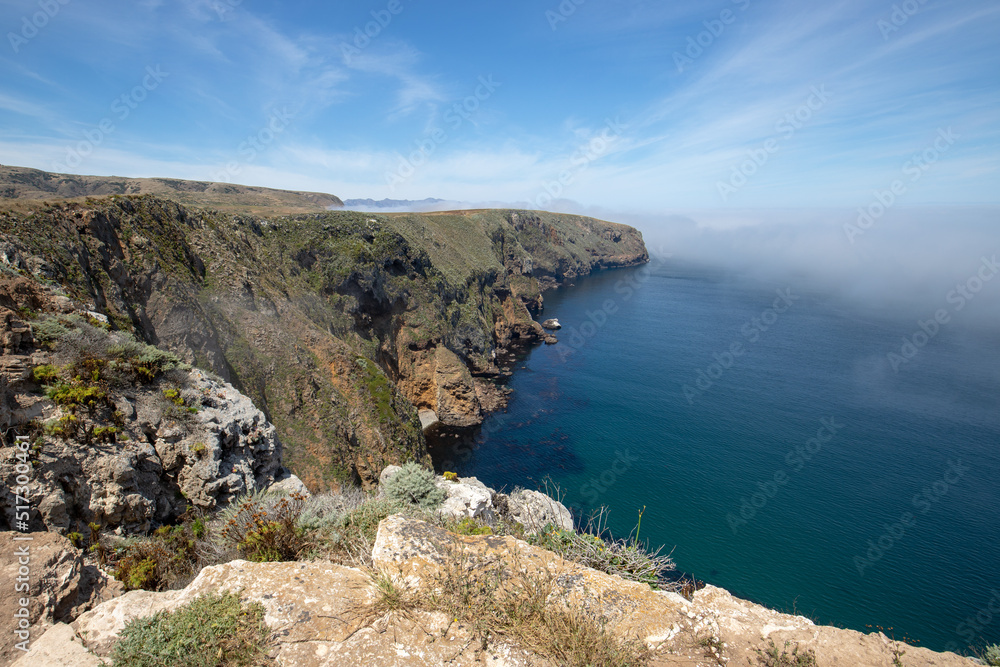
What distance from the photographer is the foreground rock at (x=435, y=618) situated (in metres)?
5.04

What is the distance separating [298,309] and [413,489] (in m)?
29.8

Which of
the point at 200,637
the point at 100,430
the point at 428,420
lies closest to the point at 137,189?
the point at 428,420

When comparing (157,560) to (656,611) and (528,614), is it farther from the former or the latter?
(656,611)

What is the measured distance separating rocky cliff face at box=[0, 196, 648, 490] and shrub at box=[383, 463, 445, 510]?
32.0 ft

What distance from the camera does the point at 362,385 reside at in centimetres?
3397

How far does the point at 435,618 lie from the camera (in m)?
5.48

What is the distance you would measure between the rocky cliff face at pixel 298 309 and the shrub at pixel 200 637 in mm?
9884

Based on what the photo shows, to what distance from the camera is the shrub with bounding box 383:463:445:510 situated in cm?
1119

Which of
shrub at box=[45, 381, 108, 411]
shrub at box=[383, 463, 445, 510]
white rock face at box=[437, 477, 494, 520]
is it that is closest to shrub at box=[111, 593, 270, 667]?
shrub at box=[383, 463, 445, 510]

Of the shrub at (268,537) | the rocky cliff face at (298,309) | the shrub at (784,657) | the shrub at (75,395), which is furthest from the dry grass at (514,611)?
the rocky cliff face at (298,309)

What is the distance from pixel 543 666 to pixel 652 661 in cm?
148

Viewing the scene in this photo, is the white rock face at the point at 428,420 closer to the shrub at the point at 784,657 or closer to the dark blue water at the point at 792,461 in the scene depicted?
the dark blue water at the point at 792,461

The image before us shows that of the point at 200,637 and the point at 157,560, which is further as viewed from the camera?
the point at 157,560

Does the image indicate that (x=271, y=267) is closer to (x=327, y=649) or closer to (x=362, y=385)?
(x=362, y=385)
